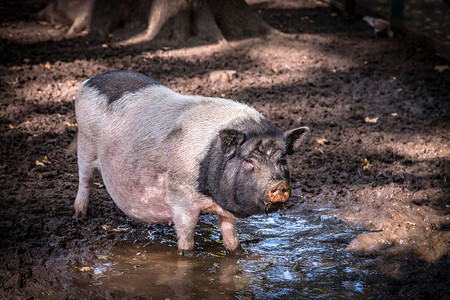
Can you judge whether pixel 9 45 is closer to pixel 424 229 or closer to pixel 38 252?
pixel 38 252

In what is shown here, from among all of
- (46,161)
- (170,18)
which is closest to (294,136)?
(46,161)

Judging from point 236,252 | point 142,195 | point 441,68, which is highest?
point 142,195

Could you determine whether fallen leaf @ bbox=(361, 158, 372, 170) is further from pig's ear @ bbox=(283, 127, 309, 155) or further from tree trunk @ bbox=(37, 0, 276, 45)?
tree trunk @ bbox=(37, 0, 276, 45)

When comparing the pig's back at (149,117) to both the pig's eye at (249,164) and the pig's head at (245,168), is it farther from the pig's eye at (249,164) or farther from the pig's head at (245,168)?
the pig's eye at (249,164)

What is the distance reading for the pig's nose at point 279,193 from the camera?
157 inches

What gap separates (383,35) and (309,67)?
325cm

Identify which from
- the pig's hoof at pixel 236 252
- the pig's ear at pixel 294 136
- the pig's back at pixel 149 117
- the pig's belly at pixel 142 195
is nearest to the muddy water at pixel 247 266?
the pig's hoof at pixel 236 252

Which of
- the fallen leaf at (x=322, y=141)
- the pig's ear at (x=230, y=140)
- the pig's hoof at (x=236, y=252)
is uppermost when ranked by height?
the pig's ear at (x=230, y=140)

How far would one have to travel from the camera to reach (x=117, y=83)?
5211 mm

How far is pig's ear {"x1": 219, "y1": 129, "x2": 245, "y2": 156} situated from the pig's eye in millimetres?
121

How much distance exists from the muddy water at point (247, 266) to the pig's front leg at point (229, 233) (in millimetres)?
93

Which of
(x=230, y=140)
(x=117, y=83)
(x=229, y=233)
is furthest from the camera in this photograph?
(x=117, y=83)

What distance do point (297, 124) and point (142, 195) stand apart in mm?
3679

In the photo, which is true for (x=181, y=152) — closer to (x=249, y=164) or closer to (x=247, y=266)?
(x=249, y=164)
